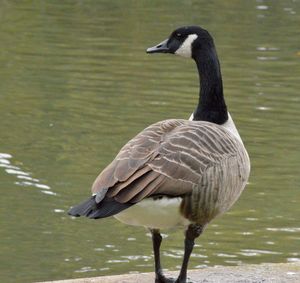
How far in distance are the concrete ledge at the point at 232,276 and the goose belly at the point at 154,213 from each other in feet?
2.59

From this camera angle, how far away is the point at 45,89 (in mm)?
13273

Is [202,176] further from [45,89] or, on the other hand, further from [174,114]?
[45,89]

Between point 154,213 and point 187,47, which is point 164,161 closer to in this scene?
point 154,213

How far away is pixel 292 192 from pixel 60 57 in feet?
19.9

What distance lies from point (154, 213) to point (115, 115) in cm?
687

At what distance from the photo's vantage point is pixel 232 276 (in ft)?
20.8

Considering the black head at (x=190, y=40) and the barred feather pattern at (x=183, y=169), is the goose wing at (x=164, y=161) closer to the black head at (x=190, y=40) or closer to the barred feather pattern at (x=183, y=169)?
the barred feather pattern at (x=183, y=169)

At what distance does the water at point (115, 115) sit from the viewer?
329 inches

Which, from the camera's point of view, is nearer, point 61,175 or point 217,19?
point 61,175

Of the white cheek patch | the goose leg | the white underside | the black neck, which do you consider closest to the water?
the goose leg

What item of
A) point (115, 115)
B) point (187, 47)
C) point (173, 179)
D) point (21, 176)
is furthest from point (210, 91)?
point (115, 115)

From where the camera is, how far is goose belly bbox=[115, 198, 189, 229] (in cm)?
539

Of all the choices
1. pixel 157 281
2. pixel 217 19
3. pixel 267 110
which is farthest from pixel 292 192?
pixel 217 19

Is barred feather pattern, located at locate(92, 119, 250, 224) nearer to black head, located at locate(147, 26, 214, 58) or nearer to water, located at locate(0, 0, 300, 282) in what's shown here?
black head, located at locate(147, 26, 214, 58)
